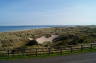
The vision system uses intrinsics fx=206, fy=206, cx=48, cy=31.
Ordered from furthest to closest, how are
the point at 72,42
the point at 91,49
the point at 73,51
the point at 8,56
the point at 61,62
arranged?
1. the point at 72,42
2. the point at 91,49
3. the point at 73,51
4. the point at 8,56
5. the point at 61,62

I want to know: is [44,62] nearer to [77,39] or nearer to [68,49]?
[68,49]

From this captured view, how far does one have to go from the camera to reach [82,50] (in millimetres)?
27156

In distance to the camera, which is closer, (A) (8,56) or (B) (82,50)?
(A) (8,56)

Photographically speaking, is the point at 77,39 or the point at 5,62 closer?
the point at 5,62

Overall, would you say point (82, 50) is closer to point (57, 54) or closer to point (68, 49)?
point (68, 49)

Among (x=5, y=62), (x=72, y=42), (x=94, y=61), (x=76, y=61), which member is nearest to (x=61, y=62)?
(x=76, y=61)

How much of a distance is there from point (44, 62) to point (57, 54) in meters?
6.13

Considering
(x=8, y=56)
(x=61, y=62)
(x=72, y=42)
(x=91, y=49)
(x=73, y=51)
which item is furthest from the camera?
(x=72, y=42)

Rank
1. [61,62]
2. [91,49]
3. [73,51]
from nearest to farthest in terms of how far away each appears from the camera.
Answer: [61,62], [73,51], [91,49]

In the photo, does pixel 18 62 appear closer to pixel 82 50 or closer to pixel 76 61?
pixel 76 61

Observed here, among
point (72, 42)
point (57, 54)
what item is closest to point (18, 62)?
point (57, 54)

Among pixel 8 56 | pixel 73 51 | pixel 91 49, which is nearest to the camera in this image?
pixel 8 56

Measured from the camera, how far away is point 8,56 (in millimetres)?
23250

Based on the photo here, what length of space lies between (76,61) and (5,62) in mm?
6559
